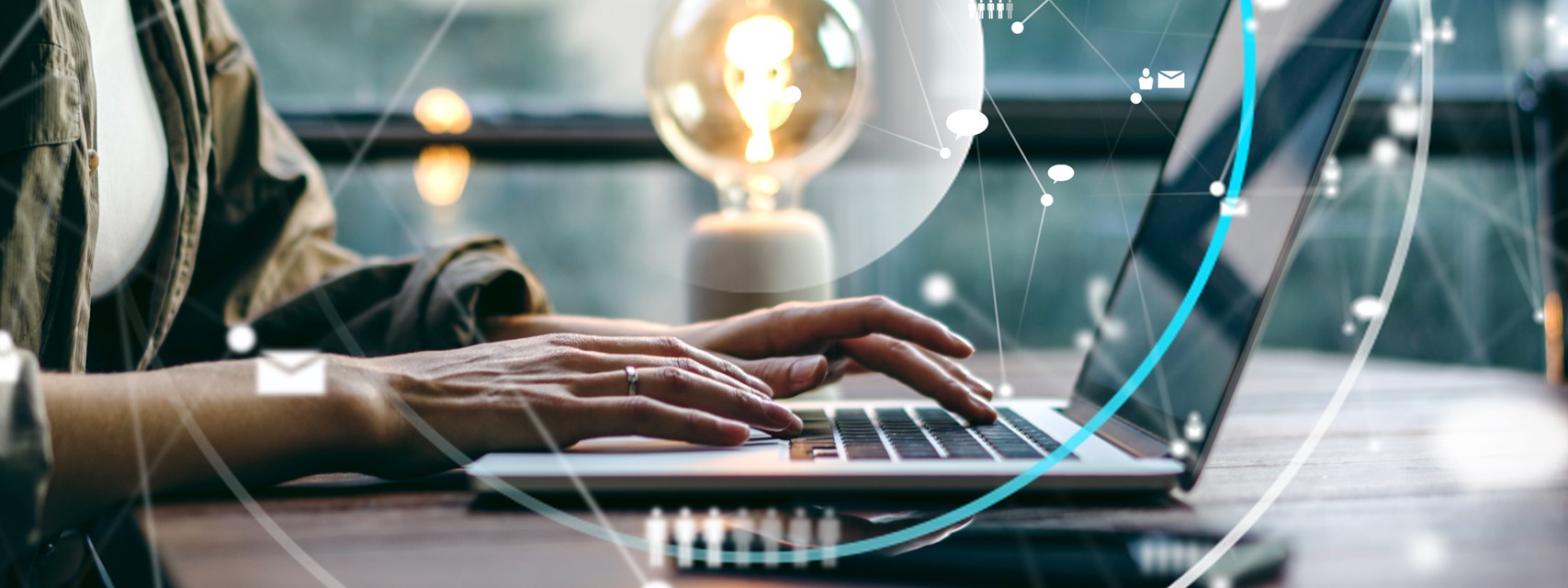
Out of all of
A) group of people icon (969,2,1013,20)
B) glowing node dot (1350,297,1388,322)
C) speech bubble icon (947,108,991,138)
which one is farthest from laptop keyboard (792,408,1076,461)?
glowing node dot (1350,297,1388,322)

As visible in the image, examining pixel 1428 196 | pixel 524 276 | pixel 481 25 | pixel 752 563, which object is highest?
pixel 481 25

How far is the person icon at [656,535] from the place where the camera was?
0.29 meters

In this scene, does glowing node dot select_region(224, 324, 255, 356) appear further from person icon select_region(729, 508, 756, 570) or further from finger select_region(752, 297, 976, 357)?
person icon select_region(729, 508, 756, 570)

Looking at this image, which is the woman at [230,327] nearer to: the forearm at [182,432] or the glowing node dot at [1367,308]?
the forearm at [182,432]

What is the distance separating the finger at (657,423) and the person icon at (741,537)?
8cm

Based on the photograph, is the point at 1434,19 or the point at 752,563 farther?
the point at 1434,19

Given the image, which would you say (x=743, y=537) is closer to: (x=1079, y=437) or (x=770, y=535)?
(x=770, y=535)

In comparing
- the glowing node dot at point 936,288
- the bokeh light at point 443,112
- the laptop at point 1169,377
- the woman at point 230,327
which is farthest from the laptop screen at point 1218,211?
the bokeh light at point 443,112

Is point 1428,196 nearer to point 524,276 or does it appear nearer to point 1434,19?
point 1434,19

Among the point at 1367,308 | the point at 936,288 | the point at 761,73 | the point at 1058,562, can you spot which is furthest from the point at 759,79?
the point at 1367,308

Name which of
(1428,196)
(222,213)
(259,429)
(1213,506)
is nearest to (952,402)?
(1213,506)

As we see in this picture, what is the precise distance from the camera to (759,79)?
796 mm

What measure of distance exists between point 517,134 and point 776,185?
2.05 ft

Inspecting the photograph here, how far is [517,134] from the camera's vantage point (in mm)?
1367
